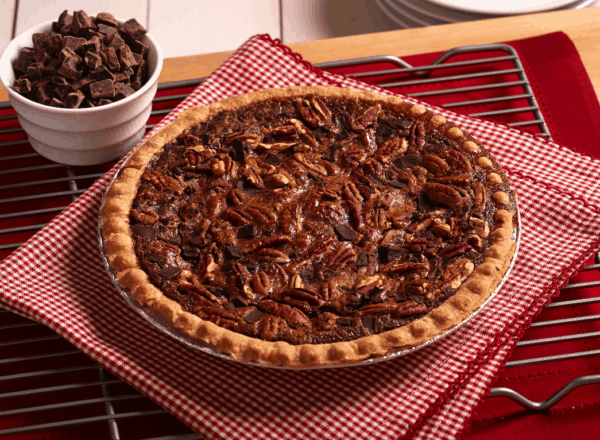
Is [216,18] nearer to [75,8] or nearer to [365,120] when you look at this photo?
[75,8]

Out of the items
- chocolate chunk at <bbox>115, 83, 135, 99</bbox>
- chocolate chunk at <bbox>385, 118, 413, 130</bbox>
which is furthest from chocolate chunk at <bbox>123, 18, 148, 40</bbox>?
chocolate chunk at <bbox>385, 118, 413, 130</bbox>

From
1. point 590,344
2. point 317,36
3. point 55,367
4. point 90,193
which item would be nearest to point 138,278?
point 55,367

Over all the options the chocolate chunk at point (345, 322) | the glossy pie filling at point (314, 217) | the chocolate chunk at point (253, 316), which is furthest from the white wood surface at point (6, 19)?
the chocolate chunk at point (345, 322)

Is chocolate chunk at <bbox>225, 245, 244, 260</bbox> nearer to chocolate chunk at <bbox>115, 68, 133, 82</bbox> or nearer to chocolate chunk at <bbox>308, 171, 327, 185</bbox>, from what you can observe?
chocolate chunk at <bbox>308, 171, 327, 185</bbox>

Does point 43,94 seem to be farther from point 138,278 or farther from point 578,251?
point 578,251

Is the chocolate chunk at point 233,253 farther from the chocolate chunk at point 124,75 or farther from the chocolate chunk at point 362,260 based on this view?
the chocolate chunk at point 124,75

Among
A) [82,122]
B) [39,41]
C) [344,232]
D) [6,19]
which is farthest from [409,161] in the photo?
[6,19]
